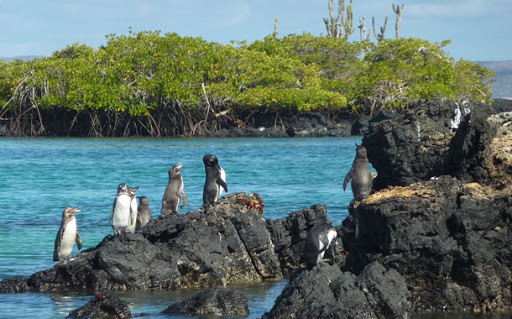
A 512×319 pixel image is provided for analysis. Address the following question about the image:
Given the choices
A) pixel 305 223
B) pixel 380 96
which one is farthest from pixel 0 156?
pixel 305 223

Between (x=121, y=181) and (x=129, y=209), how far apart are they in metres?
17.2

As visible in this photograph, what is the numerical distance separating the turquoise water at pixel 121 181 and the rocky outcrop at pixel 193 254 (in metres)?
0.30

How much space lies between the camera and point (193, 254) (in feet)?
35.0

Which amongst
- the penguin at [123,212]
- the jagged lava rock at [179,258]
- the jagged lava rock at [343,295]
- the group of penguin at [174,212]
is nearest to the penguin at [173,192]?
the group of penguin at [174,212]

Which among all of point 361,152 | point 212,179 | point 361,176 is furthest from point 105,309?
point 361,152

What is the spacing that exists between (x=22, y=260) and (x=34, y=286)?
3.26 metres

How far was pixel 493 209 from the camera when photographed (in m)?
8.66

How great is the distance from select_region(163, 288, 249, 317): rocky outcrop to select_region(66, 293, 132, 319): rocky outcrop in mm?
628

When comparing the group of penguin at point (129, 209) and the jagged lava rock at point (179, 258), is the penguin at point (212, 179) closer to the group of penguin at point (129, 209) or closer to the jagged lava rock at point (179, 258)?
the group of penguin at point (129, 209)

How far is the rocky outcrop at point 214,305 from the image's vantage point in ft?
28.5

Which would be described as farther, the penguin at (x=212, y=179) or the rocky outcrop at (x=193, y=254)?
the penguin at (x=212, y=179)

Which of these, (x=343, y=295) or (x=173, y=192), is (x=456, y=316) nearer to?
(x=343, y=295)

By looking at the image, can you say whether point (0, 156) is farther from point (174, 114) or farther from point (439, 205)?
point (439, 205)

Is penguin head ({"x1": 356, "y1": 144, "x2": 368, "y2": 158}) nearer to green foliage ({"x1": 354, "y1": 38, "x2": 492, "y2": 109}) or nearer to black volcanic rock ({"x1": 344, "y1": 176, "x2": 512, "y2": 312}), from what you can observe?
black volcanic rock ({"x1": 344, "y1": 176, "x2": 512, "y2": 312})
